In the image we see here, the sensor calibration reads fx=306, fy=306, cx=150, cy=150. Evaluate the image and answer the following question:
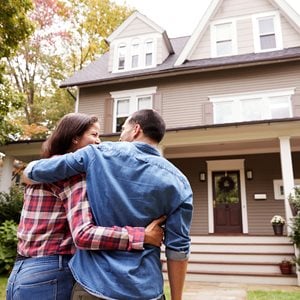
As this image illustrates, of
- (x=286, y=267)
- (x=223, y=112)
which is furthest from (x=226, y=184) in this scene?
(x=286, y=267)

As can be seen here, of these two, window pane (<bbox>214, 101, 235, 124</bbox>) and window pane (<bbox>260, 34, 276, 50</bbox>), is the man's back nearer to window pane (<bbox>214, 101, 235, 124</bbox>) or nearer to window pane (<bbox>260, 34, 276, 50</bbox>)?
window pane (<bbox>214, 101, 235, 124</bbox>)

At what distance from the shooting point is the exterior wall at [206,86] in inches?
392

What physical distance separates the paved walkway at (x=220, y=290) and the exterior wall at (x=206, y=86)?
18.0 feet

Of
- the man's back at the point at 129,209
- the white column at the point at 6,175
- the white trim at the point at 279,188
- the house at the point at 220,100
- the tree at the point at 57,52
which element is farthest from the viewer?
the tree at the point at 57,52

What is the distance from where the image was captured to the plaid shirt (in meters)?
1.17

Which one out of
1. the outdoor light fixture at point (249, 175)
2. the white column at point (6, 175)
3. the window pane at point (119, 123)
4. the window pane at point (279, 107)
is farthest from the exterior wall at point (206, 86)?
the white column at point (6, 175)

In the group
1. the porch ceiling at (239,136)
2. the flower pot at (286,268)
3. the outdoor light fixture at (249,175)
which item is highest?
the porch ceiling at (239,136)

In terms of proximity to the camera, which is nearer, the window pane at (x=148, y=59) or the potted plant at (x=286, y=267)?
the potted plant at (x=286, y=267)

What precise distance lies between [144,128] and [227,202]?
355 inches

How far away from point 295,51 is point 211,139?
15.4 ft

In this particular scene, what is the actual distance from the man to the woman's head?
0.54 ft

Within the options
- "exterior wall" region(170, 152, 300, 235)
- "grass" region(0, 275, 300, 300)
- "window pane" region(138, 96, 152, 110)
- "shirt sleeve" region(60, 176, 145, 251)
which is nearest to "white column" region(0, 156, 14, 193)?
"grass" region(0, 275, 300, 300)

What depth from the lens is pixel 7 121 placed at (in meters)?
8.27

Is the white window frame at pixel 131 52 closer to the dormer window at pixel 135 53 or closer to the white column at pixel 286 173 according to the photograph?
the dormer window at pixel 135 53
